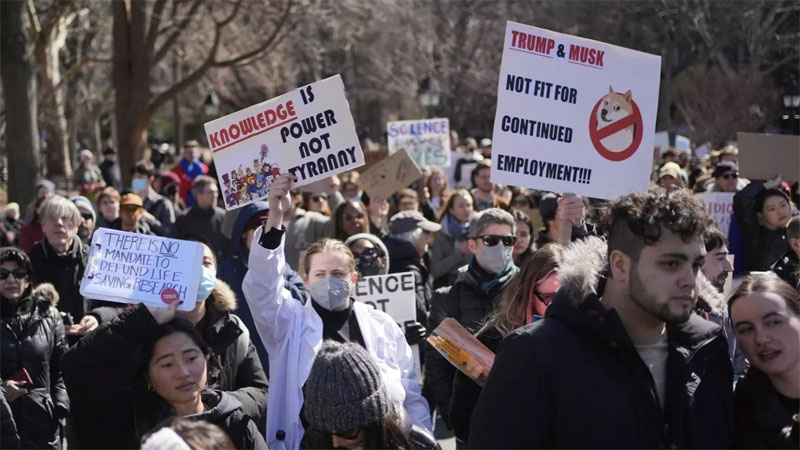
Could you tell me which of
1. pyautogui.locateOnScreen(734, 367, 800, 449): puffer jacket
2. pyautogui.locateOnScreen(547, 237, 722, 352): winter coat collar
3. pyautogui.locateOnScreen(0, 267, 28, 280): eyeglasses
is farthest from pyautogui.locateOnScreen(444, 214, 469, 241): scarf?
pyautogui.locateOnScreen(547, 237, 722, 352): winter coat collar

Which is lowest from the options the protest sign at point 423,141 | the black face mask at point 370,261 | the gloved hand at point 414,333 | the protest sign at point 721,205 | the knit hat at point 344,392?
the knit hat at point 344,392

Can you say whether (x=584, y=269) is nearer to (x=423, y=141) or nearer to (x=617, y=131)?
(x=617, y=131)

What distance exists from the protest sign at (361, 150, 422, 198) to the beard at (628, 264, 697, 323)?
8.95 meters

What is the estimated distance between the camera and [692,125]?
35469mm

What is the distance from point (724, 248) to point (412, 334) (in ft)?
6.81

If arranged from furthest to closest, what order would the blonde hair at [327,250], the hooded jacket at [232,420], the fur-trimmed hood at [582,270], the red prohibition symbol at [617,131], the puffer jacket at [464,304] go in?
the puffer jacket at [464,304]
the red prohibition symbol at [617,131]
the blonde hair at [327,250]
the hooded jacket at [232,420]
the fur-trimmed hood at [582,270]

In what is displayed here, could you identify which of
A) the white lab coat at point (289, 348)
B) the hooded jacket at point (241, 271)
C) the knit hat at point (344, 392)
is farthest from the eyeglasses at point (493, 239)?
the knit hat at point (344, 392)

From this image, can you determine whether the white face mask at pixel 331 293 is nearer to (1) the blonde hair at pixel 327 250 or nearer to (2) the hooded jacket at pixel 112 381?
(1) the blonde hair at pixel 327 250

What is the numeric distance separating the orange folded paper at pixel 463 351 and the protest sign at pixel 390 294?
9.84ft

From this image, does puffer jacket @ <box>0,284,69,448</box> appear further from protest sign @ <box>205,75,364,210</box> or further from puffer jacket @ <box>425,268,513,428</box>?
puffer jacket @ <box>425,268,513,428</box>

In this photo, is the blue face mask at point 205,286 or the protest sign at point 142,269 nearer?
the protest sign at point 142,269

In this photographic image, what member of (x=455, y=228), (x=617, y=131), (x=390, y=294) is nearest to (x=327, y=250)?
(x=617, y=131)

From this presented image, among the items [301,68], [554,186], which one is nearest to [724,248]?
[554,186]

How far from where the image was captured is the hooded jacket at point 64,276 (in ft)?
25.7
